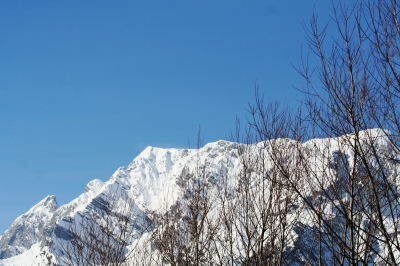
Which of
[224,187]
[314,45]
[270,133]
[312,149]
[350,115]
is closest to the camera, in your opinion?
[350,115]

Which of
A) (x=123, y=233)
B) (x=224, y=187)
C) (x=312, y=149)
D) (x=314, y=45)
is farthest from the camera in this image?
(x=123, y=233)

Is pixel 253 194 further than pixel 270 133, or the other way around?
pixel 253 194

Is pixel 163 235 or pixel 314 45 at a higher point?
pixel 314 45

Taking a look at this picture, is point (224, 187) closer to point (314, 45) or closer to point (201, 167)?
point (201, 167)

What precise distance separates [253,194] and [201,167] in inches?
68.3

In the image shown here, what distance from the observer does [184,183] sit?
909cm

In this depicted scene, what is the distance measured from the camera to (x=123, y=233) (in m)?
9.84

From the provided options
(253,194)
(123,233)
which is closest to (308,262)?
(253,194)

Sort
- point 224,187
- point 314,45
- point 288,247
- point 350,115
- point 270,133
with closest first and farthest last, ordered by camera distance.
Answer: point 350,115 → point 314,45 → point 270,133 → point 288,247 → point 224,187

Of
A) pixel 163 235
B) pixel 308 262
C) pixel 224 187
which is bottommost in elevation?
pixel 308 262

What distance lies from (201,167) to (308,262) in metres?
2.98

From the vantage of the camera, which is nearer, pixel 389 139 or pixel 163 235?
pixel 389 139

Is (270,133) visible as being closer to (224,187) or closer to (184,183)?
(224,187)

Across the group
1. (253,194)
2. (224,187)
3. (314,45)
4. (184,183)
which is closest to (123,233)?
(184,183)
